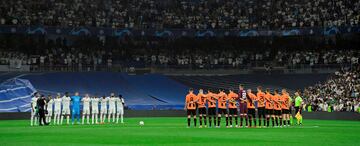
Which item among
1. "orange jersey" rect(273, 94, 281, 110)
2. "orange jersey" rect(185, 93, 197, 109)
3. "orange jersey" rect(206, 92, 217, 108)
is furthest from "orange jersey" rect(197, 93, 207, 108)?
"orange jersey" rect(273, 94, 281, 110)

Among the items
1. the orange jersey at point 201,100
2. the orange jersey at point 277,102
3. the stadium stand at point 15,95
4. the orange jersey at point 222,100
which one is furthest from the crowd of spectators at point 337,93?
the stadium stand at point 15,95

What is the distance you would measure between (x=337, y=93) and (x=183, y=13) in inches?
1045

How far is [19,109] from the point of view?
210ft

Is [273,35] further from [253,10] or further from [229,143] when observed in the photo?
[229,143]

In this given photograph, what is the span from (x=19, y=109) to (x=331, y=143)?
43.8 meters

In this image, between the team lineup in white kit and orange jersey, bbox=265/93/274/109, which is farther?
the team lineup in white kit

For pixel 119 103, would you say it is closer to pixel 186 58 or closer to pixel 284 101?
pixel 284 101

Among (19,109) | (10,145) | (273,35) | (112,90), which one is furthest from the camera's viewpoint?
(273,35)

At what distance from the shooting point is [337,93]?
63969 millimetres

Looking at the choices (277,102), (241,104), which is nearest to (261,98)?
(277,102)

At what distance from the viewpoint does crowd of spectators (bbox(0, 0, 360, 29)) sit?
75.7 metres

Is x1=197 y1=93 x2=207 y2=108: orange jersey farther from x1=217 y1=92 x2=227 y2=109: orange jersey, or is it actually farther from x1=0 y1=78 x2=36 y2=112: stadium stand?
x1=0 y1=78 x2=36 y2=112: stadium stand

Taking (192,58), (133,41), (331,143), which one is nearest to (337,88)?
(192,58)

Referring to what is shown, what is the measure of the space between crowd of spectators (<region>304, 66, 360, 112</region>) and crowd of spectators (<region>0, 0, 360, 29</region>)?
27.2 feet
